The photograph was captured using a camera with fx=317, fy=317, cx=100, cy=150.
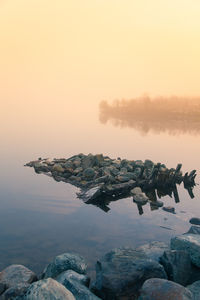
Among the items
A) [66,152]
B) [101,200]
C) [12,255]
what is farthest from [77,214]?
[66,152]

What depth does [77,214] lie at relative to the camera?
16.5m

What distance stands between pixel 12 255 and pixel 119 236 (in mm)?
4664

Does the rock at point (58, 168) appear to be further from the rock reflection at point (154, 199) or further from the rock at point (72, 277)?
the rock at point (72, 277)

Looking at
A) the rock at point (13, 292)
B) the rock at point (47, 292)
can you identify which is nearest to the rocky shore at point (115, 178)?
the rock at point (13, 292)

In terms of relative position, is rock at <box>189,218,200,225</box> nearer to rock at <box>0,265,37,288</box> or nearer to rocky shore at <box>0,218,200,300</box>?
rocky shore at <box>0,218,200,300</box>

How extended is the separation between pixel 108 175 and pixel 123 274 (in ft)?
41.8

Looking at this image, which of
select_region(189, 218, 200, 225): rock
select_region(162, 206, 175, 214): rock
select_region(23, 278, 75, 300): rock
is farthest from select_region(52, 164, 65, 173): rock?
select_region(23, 278, 75, 300): rock

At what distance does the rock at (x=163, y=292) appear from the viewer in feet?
22.4

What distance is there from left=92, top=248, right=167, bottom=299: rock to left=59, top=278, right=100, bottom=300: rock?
16.2 inches

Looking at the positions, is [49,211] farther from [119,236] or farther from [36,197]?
[119,236]

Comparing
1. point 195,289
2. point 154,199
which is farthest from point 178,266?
point 154,199

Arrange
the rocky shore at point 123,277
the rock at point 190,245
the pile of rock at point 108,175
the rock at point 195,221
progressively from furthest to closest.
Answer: the pile of rock at point 108,175 < the rock at point 195,221 < the rock at point 190,245 < the rocky shore at point 123,277

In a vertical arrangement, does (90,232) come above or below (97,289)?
below

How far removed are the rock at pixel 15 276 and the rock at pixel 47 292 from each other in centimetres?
262
